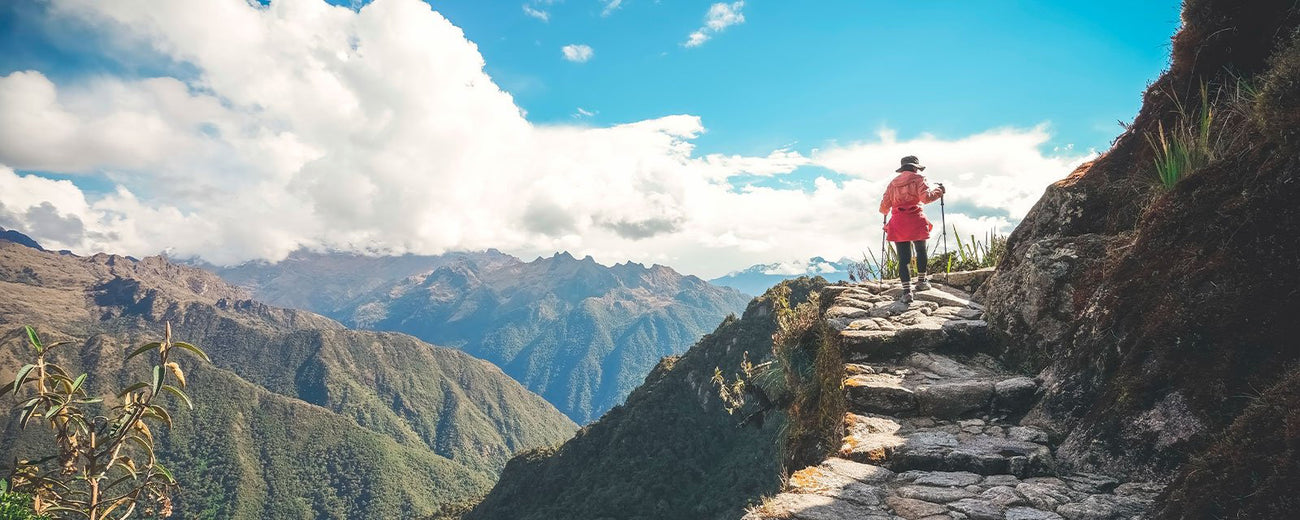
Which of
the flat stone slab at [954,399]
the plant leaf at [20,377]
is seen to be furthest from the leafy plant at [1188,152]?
the plant leaf at [20,377]

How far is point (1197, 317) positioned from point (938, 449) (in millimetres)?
2039

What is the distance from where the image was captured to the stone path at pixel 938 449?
4.02m

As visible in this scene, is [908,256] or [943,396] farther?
[908,256]

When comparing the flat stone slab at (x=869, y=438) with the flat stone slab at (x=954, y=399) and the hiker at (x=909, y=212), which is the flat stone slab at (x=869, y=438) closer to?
the flat stone slab at (x=954, y=399)

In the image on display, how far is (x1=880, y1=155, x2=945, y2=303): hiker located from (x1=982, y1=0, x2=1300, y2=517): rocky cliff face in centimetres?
330

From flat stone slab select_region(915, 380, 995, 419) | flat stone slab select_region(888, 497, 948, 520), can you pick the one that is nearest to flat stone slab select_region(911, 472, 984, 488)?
flat stone slab select_region(888, 497, 948, 520)

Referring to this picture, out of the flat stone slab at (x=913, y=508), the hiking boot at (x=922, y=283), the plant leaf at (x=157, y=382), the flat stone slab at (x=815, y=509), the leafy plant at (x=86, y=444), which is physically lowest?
the flat stone slab at (x=913, y=508)

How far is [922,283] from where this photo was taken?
10.1 metres

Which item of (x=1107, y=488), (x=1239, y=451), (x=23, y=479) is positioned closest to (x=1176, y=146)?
(x=1107, y=488)

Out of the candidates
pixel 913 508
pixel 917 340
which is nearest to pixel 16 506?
pixel 913 508

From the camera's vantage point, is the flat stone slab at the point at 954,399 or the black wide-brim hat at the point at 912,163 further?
the black wide-brim hat at the point at 912,163

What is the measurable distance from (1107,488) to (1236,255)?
182 cm

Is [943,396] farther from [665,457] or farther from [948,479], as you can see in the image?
[665,457]

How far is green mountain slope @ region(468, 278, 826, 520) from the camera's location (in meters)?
94.7
